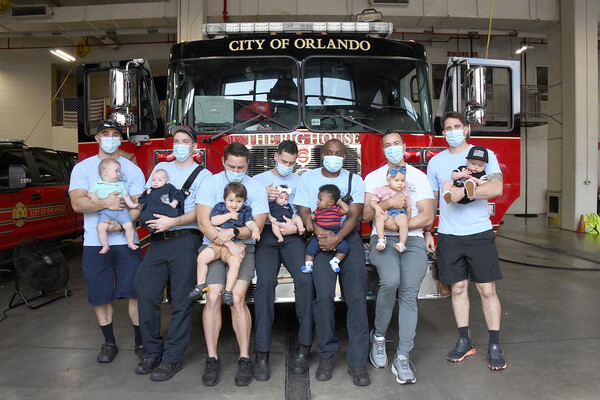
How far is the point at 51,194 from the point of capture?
8.75 meters

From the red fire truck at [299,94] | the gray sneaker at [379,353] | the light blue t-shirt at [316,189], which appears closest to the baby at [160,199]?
the red fire truck at [299,94]

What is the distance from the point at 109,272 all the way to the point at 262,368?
1.45 meters

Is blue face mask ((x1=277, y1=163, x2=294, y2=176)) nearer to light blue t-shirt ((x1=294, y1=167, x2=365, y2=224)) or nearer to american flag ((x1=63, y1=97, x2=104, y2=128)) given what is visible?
light blue t-shirt ((x1=294, y1=167, x2=365, y2=224))

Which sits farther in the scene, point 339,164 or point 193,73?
point 193,73

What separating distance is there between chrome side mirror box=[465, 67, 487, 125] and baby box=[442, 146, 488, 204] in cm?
88

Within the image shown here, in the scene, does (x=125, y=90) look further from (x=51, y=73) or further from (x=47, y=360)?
(x=51, y=73)

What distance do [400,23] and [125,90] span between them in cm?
1017

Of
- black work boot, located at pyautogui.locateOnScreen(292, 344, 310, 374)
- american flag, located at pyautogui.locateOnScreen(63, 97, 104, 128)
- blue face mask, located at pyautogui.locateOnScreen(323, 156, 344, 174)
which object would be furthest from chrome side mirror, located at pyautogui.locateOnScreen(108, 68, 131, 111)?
american flag, located at pyautogui.locateOnScreen(63, 97, 104, 128)

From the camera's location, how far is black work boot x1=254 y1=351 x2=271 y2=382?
12.0 ft

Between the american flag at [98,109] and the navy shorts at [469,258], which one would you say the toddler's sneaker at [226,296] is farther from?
the american flag at [98,109]

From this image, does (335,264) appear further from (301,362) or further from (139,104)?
(139,104)

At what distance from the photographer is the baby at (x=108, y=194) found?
377 cm

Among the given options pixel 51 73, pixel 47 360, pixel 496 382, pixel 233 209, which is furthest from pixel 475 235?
pixel 51 73

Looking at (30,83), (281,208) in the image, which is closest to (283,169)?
(281,208)
